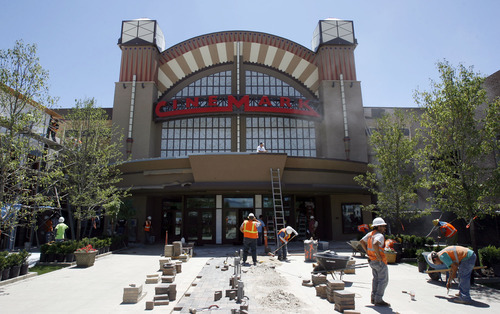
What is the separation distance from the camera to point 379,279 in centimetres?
669

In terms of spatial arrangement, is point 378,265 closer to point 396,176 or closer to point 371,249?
point 371,249

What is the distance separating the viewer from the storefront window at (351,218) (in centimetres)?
2158

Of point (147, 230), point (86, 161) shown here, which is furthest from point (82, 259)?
point (147, 230)

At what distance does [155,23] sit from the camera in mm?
25203

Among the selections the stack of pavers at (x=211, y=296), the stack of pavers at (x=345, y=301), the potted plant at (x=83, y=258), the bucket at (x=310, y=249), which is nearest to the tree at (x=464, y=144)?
the bucket at (x=310, y=249)

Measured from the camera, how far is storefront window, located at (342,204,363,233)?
21583 mm

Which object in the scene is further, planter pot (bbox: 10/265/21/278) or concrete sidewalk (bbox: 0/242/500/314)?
planter pot (bbox: 10/265/21/278)

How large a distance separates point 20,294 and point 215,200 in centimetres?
1339

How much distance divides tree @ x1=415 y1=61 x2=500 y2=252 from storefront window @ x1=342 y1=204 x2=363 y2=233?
1085cm

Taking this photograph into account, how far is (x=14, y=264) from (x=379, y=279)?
10.5 meters

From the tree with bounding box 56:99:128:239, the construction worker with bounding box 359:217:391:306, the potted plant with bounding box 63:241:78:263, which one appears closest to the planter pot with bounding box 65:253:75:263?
the potted plant with bounding box 63:241:78:263

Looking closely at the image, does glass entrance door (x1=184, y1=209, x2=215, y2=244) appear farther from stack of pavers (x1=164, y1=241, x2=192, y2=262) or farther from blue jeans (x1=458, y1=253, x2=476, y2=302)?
blue jeans (x1=458, y1=253, x2=476, y2=302)

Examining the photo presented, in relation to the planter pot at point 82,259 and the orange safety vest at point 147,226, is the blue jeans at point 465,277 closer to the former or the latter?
the planter pot at point 82,259

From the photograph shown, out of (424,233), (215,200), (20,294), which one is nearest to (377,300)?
(20,294)
